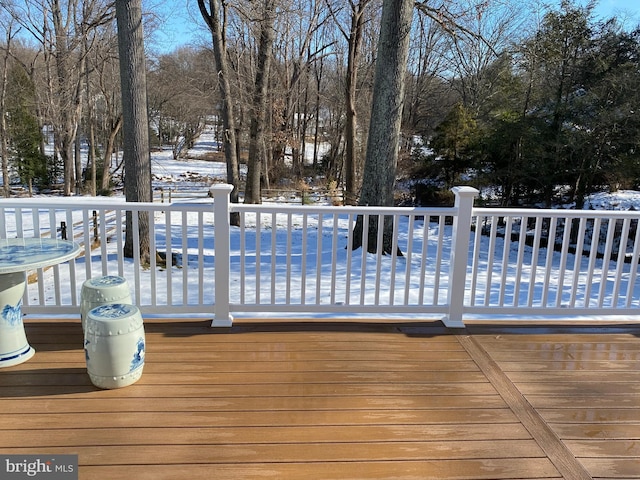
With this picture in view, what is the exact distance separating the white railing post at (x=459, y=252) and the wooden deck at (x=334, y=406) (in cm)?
23

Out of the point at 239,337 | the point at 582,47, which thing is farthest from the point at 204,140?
the point at 239,337

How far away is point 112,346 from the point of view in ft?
7.28

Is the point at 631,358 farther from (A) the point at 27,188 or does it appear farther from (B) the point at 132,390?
(A) the point at 27,188

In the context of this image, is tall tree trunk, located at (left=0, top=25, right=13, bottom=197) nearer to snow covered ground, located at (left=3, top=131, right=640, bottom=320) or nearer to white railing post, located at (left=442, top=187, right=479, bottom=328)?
snow covered ground, located at (left=3, top=131, right=640, bottom=320)

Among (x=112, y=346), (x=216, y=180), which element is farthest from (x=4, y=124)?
(x=112, y=346)

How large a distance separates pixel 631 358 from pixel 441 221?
4.64ft

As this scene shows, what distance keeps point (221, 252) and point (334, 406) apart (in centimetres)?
135

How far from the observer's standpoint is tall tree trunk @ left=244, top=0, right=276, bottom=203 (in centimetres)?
1046

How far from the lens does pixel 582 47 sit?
444 inches

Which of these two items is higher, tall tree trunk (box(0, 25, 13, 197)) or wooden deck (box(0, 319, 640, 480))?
tall tree trunk (box(0, 25, 13, 197))

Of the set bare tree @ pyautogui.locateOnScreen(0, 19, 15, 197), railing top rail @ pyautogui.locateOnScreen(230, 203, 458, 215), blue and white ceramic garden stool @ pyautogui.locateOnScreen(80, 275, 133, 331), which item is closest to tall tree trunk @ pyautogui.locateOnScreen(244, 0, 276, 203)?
railing top rail @ pyautogui.locateOnScreen(230, 203, 458, 215)

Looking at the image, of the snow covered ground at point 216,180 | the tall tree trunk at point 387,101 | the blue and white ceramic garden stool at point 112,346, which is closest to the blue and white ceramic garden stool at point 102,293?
the blue and white ceramic garden stool at point 112,346

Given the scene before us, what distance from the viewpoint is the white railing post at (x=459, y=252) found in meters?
3.14

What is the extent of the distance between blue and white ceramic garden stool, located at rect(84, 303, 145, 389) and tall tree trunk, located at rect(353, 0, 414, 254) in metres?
3.82
